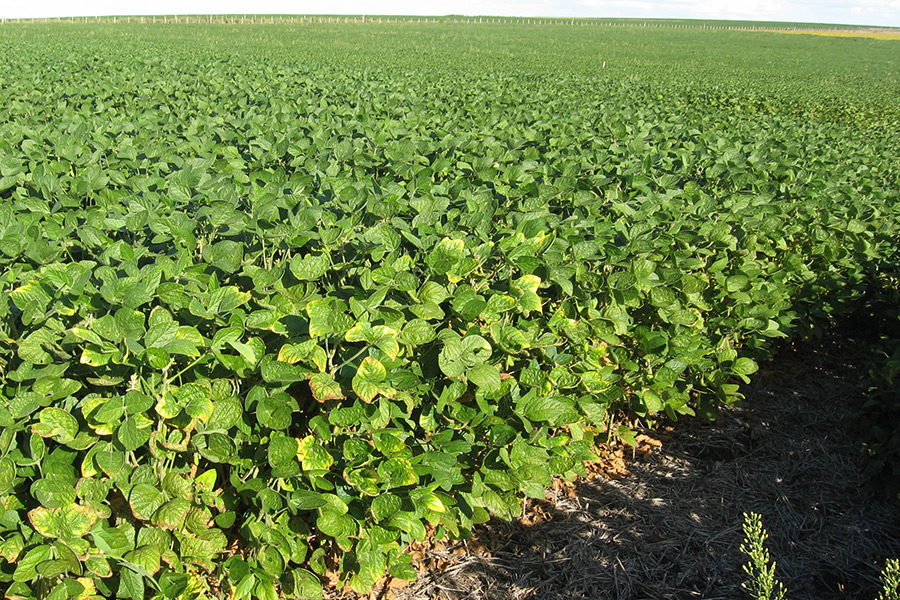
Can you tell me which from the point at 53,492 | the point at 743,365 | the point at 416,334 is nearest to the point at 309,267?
the point at 416,334

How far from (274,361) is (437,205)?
3.81 feet

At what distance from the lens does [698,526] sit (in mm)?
2607

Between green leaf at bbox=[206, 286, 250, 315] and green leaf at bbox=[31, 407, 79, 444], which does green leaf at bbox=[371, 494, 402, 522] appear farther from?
green leaf at bbox=[31, 407, 79, 444]

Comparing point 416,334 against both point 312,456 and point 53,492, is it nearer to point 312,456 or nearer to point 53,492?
point 312,456

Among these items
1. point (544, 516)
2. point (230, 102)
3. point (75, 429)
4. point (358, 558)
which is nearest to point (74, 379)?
point (75, 429)

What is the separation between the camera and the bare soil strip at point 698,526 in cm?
232

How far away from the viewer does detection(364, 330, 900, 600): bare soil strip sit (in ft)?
7.60

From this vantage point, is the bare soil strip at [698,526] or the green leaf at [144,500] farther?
the bare soil strip at [698,526]

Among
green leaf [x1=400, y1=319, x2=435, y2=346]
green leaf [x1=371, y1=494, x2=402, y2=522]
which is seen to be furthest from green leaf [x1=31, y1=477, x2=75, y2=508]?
green leaf [x1=400, y1=319, x2=435, y2=346]

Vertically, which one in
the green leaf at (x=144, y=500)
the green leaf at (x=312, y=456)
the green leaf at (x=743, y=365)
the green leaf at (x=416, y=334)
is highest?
the green leaf at (x=416, y=334)

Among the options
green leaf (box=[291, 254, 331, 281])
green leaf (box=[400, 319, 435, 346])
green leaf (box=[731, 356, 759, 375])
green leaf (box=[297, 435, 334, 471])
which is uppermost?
green leaf (box=[291, 254, 331, 281])

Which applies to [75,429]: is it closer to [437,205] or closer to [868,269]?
[437,205]

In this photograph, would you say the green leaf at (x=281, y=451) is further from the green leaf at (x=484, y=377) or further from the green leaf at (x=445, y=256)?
the green leaf at (x=445, y=256)

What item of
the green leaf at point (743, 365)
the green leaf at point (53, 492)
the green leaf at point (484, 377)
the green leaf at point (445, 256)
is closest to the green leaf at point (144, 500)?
the green leaf at point (53, 492)
